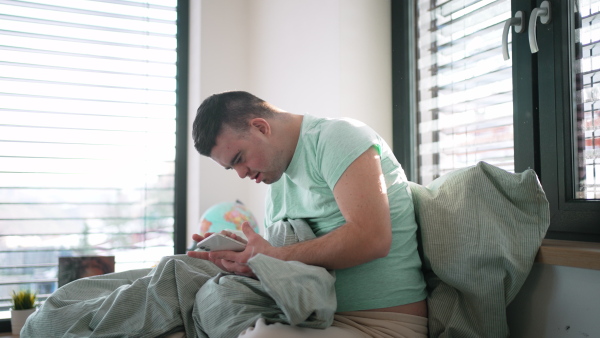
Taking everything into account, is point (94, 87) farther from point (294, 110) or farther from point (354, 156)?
point (354, 156)

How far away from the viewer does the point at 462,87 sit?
2205 mm

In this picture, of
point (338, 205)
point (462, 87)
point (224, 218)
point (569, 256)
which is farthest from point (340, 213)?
point (224, 218)

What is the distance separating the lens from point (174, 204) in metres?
3.40

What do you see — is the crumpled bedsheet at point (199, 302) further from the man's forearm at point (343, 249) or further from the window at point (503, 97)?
the window at point (503, 97)

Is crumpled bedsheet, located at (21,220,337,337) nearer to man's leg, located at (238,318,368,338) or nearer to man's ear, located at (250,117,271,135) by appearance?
man's leg, located at (238,318,368,338)

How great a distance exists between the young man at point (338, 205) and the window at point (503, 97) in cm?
59

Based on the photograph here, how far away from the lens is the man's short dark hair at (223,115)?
151cm

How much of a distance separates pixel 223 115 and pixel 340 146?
0.35 metres

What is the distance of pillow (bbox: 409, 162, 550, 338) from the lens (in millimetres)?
1358

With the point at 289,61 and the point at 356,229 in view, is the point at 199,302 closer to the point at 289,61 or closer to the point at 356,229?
the point at 356,229

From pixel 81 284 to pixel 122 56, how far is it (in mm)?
1964

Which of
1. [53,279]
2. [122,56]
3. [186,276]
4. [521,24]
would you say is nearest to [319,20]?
[521,24]

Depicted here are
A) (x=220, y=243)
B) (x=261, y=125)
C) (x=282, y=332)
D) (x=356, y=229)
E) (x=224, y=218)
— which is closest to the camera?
(x=282, y=332)

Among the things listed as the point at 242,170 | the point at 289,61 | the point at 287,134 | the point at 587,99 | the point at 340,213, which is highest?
the point at 289,61
